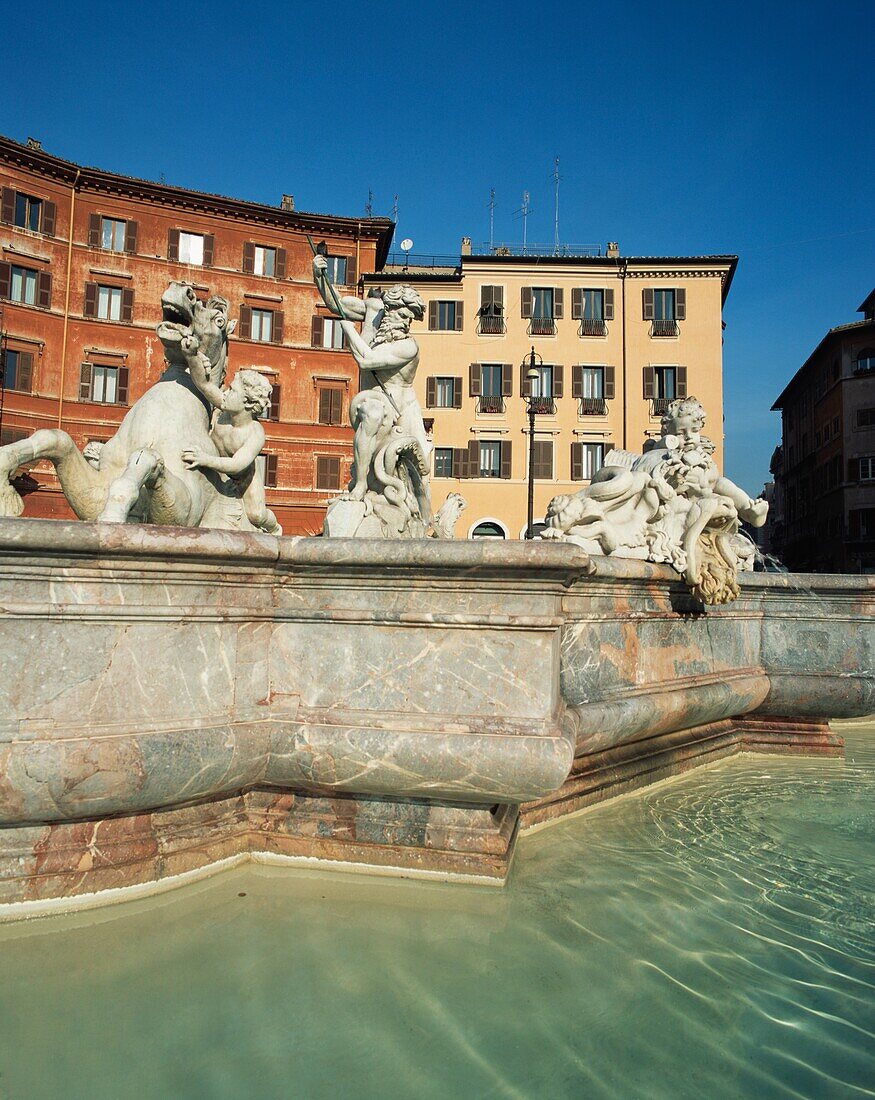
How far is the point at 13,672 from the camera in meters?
2.49

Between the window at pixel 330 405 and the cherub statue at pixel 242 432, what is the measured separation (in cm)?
2756

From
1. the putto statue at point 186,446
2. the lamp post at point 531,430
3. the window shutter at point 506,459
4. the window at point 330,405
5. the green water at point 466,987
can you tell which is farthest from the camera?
the window shutter at point 506,459

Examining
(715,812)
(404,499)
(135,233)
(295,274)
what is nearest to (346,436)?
(295,274)

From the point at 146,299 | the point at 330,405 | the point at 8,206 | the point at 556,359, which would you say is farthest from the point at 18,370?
the point at 556,359

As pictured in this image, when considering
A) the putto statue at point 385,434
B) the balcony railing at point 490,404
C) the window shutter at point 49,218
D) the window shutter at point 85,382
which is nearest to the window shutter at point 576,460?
the balcony railing at point 490,404

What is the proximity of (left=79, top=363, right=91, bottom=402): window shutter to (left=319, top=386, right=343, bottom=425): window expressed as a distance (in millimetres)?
8286

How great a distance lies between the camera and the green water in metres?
1.84

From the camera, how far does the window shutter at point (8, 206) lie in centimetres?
2755

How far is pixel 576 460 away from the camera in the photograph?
109 ft

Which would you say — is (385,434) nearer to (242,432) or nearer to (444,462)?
(242,432)

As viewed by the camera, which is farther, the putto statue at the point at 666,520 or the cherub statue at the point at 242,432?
the putto statue at the point at 666,520

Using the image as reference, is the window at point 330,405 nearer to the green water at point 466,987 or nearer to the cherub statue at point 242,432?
the cherub statue at point 242,432

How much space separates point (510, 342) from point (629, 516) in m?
30.2

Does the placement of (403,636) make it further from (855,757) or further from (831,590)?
(855,757)
